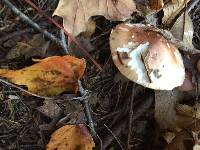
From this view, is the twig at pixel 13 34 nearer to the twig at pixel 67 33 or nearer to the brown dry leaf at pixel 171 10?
the twig at pixel 67 33

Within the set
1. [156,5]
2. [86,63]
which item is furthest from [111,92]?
[156,5]

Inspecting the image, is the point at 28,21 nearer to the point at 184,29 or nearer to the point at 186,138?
the point at 184,29

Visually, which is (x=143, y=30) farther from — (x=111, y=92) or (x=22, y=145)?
(x=22, y=145)

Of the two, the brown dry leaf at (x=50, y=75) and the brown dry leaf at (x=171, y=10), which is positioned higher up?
the brown dry leaf at (x=171, y=10)

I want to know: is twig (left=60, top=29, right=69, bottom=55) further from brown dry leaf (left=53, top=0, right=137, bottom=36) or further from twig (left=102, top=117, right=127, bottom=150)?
twig (left=102, top=117, right=127, bottom=150)

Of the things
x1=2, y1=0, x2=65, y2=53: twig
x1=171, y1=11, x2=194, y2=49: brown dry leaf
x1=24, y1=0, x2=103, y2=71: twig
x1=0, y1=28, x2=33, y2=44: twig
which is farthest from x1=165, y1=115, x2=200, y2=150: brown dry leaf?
x1=0, y1=28, x2=33, y2=44: twig

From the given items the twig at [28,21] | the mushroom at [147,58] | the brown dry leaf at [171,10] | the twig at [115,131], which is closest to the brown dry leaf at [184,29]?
→ the brown dry leaf at [171,10]

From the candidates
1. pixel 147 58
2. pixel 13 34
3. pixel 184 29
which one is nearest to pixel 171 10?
pixel 184 29
